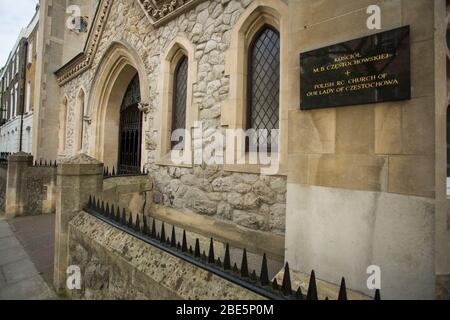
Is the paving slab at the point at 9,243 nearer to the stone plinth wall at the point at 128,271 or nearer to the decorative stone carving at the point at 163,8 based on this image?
the stone plinth wall at the point at 128,271

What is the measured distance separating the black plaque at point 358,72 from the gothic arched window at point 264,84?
160 cm

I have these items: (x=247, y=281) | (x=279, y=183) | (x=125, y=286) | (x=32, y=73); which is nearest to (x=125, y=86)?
(x=279, y=183)

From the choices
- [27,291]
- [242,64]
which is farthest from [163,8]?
[27,291]

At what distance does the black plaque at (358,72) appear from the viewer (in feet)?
6.43

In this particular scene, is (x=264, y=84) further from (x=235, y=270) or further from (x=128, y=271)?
(x=128, y=271)

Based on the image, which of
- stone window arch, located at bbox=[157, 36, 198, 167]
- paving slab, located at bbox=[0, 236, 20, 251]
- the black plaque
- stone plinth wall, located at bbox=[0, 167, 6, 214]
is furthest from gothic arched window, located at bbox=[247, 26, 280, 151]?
stone plinth wall, located at bbox=[0, 167, 6, 214]

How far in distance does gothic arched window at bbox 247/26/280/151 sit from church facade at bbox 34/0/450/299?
22mm

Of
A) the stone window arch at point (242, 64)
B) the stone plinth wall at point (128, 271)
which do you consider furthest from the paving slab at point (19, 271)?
the stone window arch at point (242, 64)

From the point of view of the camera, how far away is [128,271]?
6.91ft

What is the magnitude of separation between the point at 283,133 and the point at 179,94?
3.31 m

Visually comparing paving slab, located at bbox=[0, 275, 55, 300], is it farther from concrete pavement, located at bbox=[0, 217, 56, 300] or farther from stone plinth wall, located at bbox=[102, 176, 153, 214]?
stone plinth wall, located at bbox=[102, 176, 153, 214]

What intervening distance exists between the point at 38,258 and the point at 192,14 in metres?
5.48

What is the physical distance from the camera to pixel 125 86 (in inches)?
342

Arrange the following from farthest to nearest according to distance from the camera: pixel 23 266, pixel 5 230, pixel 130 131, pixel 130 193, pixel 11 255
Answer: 1. pixel 130 131
2. pixel 5 230
3. pixel 130 193
4. pixel 11 255
5. pixel 23 266
